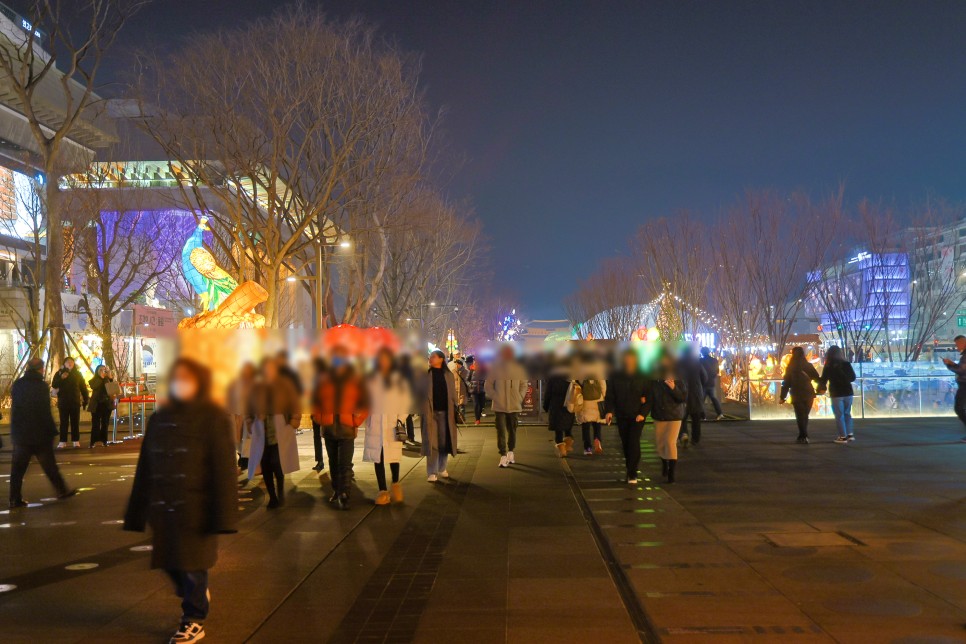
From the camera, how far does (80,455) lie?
16891 mm

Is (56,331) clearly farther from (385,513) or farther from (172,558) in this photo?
(172,558)

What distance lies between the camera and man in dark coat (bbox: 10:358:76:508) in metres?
10.1

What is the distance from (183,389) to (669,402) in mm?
7673

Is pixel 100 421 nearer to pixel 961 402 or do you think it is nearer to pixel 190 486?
pixel 190 486

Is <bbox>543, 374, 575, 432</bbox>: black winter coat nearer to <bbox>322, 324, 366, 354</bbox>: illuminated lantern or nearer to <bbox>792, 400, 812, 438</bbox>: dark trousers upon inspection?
<bbox>792, 400, 812, 438</bbox>: dark trousers

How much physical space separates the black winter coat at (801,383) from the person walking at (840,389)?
25cm

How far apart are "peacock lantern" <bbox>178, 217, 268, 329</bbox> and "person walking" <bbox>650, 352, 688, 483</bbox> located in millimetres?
8527

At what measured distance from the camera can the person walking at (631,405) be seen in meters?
11.2

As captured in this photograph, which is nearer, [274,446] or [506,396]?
[274,446]

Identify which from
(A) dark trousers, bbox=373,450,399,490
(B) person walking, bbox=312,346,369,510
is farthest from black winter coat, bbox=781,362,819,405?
(B) person walking, bbox=312,346,369,510

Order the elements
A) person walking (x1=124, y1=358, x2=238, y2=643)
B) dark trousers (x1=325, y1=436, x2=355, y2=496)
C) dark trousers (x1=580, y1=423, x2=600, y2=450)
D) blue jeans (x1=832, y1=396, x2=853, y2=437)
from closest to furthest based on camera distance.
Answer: person walking (x1=124, y1=358, x2=238, y2=643) < dark trousers (x1=325, y1=436, x2=355, y2=496) < dark trousers (x1=580, y1=423, x2=600, y2=450) < blue jeans (x1=832, y1=396, x2=853, y2=437)

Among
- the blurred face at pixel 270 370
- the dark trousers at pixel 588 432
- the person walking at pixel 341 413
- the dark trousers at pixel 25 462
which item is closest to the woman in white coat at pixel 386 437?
the person walking at pixel 341 413

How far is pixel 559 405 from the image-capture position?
14453 mm

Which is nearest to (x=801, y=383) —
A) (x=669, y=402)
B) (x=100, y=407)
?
(x=669, y=402)
